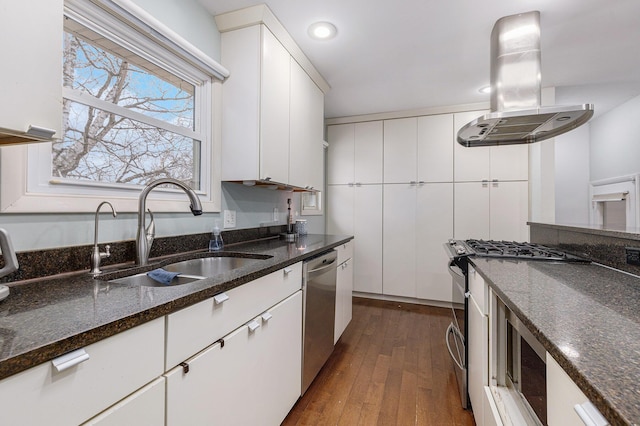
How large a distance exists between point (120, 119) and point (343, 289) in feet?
6.26

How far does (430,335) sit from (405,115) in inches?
100.0

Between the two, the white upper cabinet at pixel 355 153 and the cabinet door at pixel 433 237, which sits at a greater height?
the white upper cabinet at pixel 355 153

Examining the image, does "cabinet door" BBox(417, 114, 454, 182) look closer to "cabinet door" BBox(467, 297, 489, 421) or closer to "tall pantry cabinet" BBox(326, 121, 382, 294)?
"tall pantry cabinet" BBox(326, 121, 382, 294)

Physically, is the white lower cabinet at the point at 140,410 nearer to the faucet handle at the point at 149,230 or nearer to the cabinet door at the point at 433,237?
the faucet handle at the point at 149,230

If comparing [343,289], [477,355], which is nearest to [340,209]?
[343,289]

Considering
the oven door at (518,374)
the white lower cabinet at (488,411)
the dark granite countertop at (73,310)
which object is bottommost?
the white lower cabinet at (488,411)

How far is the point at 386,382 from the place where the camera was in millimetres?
1904

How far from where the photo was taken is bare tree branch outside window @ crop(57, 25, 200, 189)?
1.17 metres

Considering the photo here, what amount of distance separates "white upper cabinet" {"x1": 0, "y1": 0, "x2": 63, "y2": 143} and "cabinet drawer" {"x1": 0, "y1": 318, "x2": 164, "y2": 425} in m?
0.58

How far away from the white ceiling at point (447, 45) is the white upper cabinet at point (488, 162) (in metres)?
0.55

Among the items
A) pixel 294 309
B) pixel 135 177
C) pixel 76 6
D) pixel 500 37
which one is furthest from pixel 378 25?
pixel 294 309

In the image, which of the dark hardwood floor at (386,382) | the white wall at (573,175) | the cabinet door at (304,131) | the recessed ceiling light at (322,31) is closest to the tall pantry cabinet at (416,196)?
the dark hardwood floor at (386,382)

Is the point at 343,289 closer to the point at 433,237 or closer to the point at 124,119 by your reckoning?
the point at 433,237

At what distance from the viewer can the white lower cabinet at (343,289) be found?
2250 mm
